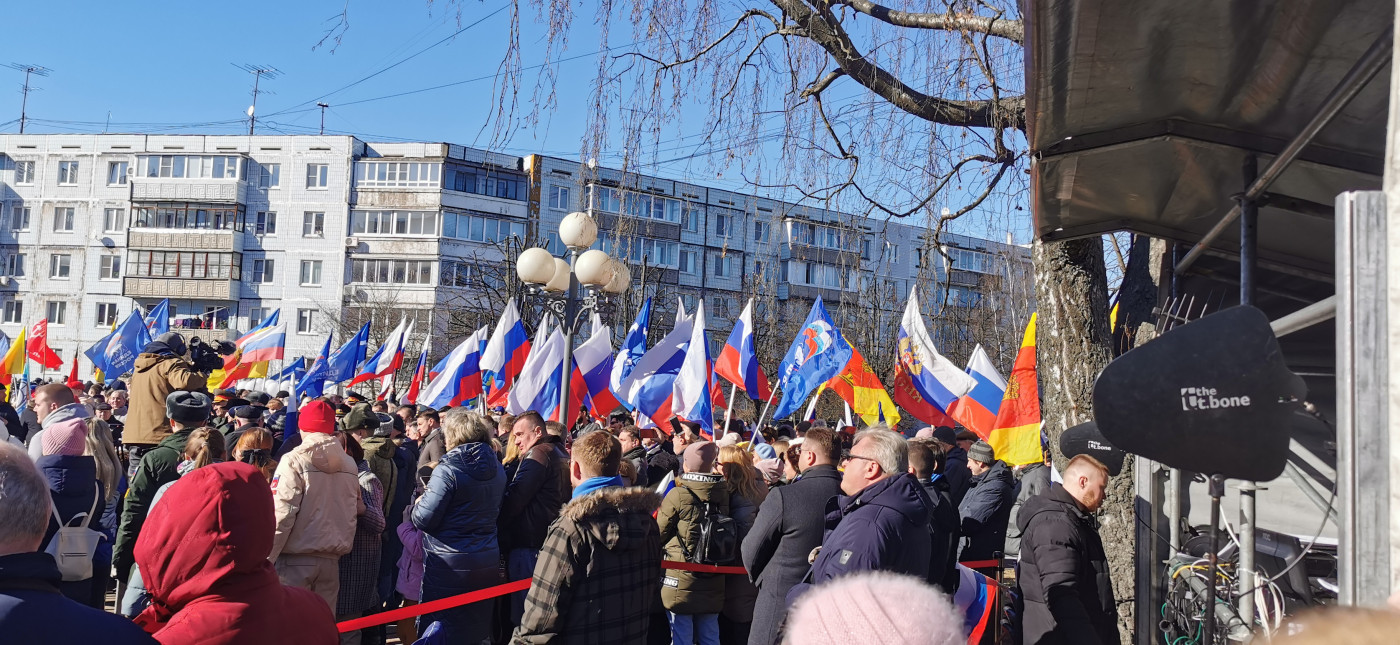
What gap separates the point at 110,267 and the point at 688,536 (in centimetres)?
6016

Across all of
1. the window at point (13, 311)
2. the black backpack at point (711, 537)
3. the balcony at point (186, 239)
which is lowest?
the black backpack at point (711, 537)

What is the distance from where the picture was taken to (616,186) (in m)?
6.30

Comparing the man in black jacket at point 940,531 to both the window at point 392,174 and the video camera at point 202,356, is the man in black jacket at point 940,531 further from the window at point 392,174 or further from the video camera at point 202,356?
the window at point 392,174

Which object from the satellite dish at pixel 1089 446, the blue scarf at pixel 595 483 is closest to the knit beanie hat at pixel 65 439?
the blue scarf at pixel 595 483

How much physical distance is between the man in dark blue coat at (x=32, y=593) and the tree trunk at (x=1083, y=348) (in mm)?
5423

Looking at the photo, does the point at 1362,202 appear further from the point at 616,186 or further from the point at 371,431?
the point at 371,431

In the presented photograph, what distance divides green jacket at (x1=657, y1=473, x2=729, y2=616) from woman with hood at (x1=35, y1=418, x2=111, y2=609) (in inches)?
130

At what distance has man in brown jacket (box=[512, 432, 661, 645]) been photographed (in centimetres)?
455

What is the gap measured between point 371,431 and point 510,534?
183 centimetres

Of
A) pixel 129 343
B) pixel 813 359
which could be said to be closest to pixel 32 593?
pixel 813 359

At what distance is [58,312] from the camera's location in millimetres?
57469

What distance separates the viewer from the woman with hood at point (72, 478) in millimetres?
5926

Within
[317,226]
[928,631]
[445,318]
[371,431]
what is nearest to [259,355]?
[371,431]

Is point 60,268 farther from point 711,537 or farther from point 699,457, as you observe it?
point 711,537
